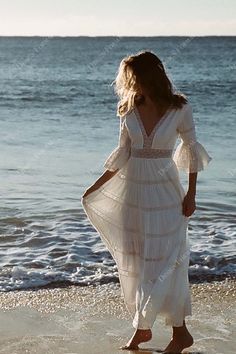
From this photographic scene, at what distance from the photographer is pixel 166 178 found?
4871 mm

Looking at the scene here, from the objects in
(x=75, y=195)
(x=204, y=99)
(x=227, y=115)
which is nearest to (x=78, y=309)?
(x=75, y=195)

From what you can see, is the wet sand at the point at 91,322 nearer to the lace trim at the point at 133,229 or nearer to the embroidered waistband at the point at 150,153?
the lace trim at the point at 133,229

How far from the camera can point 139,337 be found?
4977 millimetres

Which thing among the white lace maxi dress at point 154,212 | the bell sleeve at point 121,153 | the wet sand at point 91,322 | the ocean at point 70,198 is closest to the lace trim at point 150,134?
the white lace maxi dress at point 154,212

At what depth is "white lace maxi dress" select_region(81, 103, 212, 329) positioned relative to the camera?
4.87 m

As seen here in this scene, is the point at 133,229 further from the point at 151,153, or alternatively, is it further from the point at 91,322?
the point at 91,322

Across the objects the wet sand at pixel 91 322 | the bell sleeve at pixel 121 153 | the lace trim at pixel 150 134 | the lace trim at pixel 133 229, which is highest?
the lace trim at pixel 150 134

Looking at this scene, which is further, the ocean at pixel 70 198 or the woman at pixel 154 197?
the ocean at pixel 70 198

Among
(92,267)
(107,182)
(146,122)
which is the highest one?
(146,122)

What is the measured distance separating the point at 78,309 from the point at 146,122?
5.83ft

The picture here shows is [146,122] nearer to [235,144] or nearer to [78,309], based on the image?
[78,309]

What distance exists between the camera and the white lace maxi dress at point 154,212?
4.87m

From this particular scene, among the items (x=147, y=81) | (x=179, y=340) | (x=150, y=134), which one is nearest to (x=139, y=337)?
(x=179, y=340)

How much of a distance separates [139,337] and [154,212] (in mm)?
775
